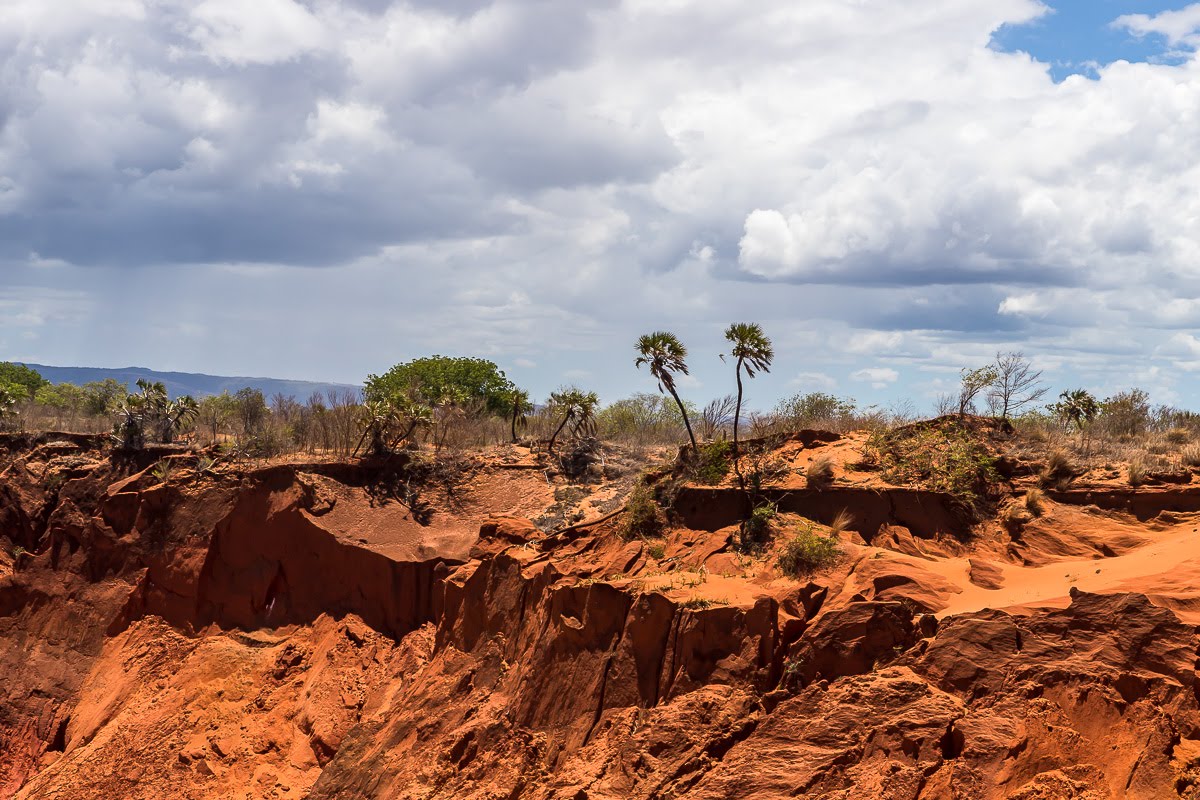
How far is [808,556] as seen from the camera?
49.2 ft

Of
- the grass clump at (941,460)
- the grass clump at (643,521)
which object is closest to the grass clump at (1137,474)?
the grass clump at (941,460)

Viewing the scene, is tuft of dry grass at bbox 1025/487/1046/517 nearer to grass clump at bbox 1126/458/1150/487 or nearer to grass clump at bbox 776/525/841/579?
grass clump at bbox 1126/458/1150/487

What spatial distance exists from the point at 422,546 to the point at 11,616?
39.4ft

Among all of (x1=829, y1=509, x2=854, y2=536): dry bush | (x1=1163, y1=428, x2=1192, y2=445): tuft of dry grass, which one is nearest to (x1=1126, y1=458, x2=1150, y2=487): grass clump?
(x1=1163, y1=428, x2=1192, y2=445): tuft of dry grass

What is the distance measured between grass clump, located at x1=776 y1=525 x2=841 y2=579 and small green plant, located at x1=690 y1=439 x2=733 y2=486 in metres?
3.93

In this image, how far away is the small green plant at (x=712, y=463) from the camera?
63.8 feet

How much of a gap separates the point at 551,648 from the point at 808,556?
450 cm

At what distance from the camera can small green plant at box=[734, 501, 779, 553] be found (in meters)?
17.0

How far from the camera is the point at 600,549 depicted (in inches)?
739

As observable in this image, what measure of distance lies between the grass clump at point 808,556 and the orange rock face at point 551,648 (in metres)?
0.33

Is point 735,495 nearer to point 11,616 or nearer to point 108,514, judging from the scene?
point 108,514

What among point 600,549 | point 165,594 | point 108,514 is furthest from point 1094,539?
point 108,514

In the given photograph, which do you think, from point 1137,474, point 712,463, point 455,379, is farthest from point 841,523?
point 455,379

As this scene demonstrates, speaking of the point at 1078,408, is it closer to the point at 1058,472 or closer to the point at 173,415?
the point at 1058,472
